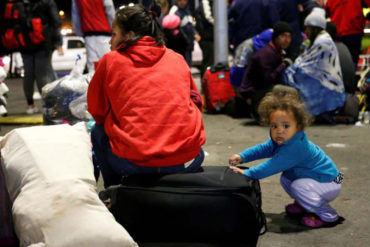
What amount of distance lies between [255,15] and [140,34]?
4361mm

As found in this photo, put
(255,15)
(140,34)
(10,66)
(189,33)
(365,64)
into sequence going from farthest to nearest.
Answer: (10,66), (365,64), (189,33), (255,15), (140,34)

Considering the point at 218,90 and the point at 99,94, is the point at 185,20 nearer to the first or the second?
the point at 218,90

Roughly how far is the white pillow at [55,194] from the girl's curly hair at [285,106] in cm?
101

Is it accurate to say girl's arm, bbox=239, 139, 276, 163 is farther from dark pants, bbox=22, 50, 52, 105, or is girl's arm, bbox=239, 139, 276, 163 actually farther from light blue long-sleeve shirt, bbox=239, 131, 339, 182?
dark pants, bbox=22, 50, 52, 105

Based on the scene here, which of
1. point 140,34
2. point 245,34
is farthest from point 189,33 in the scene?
point 140,34

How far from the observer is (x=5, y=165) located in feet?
8.42

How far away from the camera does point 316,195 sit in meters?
2.95

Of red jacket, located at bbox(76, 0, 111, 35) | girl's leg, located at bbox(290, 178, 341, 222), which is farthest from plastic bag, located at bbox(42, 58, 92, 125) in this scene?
girl's leg, located at bbox(290, 178, 341, 222)

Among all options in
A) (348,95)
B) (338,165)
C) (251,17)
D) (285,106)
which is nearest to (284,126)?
(285,106)

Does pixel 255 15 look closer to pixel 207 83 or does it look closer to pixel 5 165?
pixel 207 83

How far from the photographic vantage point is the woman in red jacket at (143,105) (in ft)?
8.71

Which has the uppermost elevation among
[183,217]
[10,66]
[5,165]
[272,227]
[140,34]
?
[140,34]

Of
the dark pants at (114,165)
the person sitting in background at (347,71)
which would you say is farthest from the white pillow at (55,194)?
the person sitting in background at (347,71)

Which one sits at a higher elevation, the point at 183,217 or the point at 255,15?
the point at 255,15
